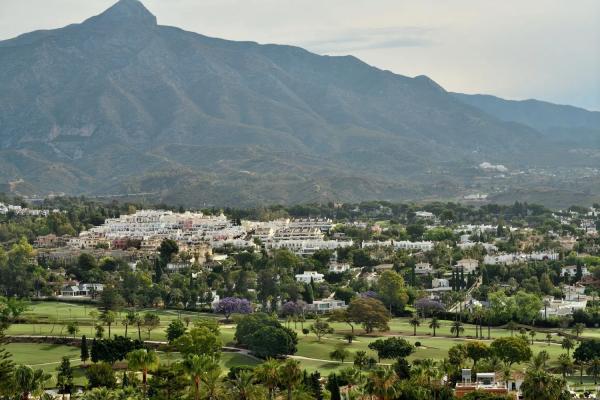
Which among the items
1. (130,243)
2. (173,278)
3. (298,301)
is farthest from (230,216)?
(298,301)

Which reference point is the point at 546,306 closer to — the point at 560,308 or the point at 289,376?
the point at 560,308

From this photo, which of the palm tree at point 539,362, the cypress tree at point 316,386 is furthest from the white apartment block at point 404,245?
the cypress tree at point 316,386

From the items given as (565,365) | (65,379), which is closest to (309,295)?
(565,365)

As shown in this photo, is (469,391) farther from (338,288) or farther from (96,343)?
(338,288)

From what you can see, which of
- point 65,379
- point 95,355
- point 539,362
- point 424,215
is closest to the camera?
point 65,379

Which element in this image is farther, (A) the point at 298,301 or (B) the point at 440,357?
(A) the point at 298,301

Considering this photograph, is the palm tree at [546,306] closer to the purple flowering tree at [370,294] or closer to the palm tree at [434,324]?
the palm tree at [434,324]

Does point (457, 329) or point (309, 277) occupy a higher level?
point (309, 277)
